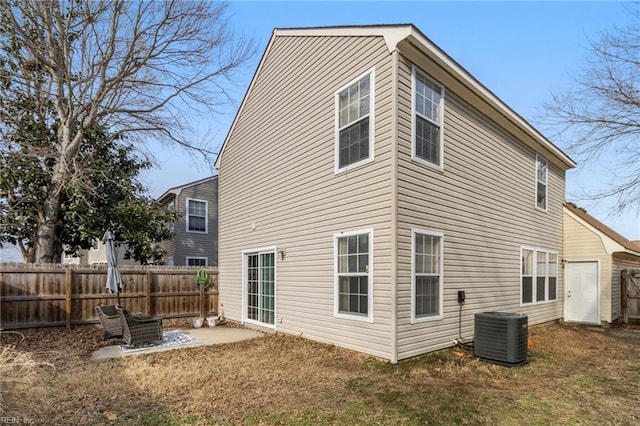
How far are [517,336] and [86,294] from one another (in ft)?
33.6

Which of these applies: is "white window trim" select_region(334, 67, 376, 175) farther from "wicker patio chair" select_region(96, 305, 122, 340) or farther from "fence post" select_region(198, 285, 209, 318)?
"fence post" select_region(198, 285, 209, 318)

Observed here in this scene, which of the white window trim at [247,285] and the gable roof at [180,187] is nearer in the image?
the white window trim at [247,285]

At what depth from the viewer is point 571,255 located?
1286cm

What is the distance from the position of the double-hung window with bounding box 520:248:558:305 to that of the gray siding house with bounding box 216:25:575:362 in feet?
0.24

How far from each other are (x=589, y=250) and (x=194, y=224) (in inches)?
677

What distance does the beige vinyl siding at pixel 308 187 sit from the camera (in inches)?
266

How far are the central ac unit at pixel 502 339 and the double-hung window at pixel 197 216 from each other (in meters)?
16.4

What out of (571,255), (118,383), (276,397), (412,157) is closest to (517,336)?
(412,157)

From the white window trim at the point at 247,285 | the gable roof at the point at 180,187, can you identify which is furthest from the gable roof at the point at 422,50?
the gable roof at the point at 180,187

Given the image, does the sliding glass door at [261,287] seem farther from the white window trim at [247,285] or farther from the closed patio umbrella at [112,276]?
the closed patio umbrella at [112,276]

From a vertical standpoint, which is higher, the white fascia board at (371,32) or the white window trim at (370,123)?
the white fascia board at (371,32)

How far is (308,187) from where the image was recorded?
866 centimetres

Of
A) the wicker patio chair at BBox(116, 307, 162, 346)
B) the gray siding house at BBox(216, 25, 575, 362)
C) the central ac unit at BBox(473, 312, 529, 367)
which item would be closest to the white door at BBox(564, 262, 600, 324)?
the gray siding house at BBox(216, 25, 575, 362)

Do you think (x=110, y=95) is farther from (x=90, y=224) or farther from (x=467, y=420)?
(x=467, y=420)
